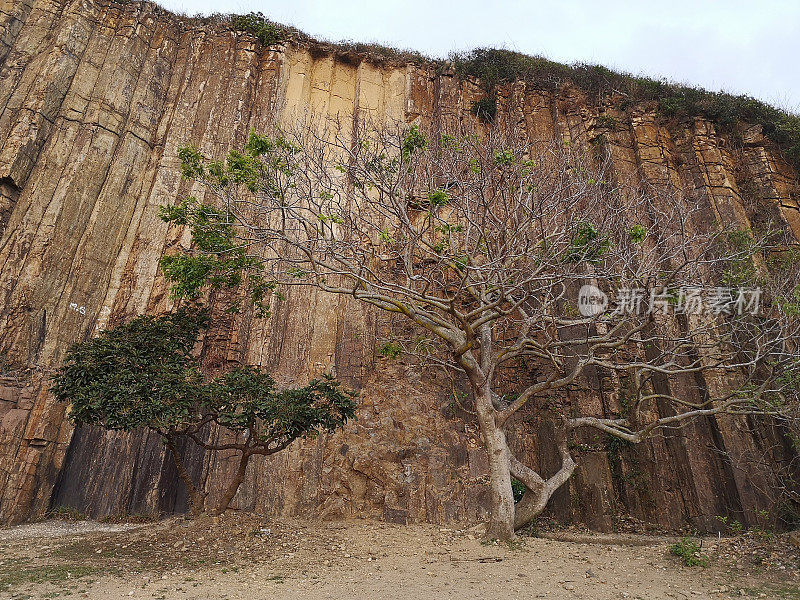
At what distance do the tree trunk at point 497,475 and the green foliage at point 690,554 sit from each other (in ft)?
6.33

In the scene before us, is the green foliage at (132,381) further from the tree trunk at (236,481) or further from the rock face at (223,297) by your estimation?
the rock face at (223,297)

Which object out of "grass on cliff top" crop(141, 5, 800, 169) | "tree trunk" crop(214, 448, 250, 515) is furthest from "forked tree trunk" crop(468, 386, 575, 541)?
"grass on cliff top" crop(141, 5, 800, 169)

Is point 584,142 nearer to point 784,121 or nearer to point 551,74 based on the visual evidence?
point 551,74

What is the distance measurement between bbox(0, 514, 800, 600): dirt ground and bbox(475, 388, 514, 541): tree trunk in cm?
30

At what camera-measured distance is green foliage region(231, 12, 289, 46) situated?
13.3 m

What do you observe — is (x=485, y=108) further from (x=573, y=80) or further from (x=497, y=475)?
(x=497, y=475)

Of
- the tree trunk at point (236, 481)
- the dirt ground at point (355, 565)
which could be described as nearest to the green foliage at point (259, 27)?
the tree trunk at point (236, 481)

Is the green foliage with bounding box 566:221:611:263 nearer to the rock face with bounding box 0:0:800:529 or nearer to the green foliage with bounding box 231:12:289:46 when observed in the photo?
the rock face with bounding box 0:0:800:529

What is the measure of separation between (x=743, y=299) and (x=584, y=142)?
571 cm

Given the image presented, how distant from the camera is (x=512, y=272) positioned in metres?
7.71

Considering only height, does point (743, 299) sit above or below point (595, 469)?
above

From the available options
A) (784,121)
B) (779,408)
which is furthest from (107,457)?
(784,121)

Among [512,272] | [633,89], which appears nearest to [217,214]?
[512,272]

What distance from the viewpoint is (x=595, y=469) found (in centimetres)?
956
